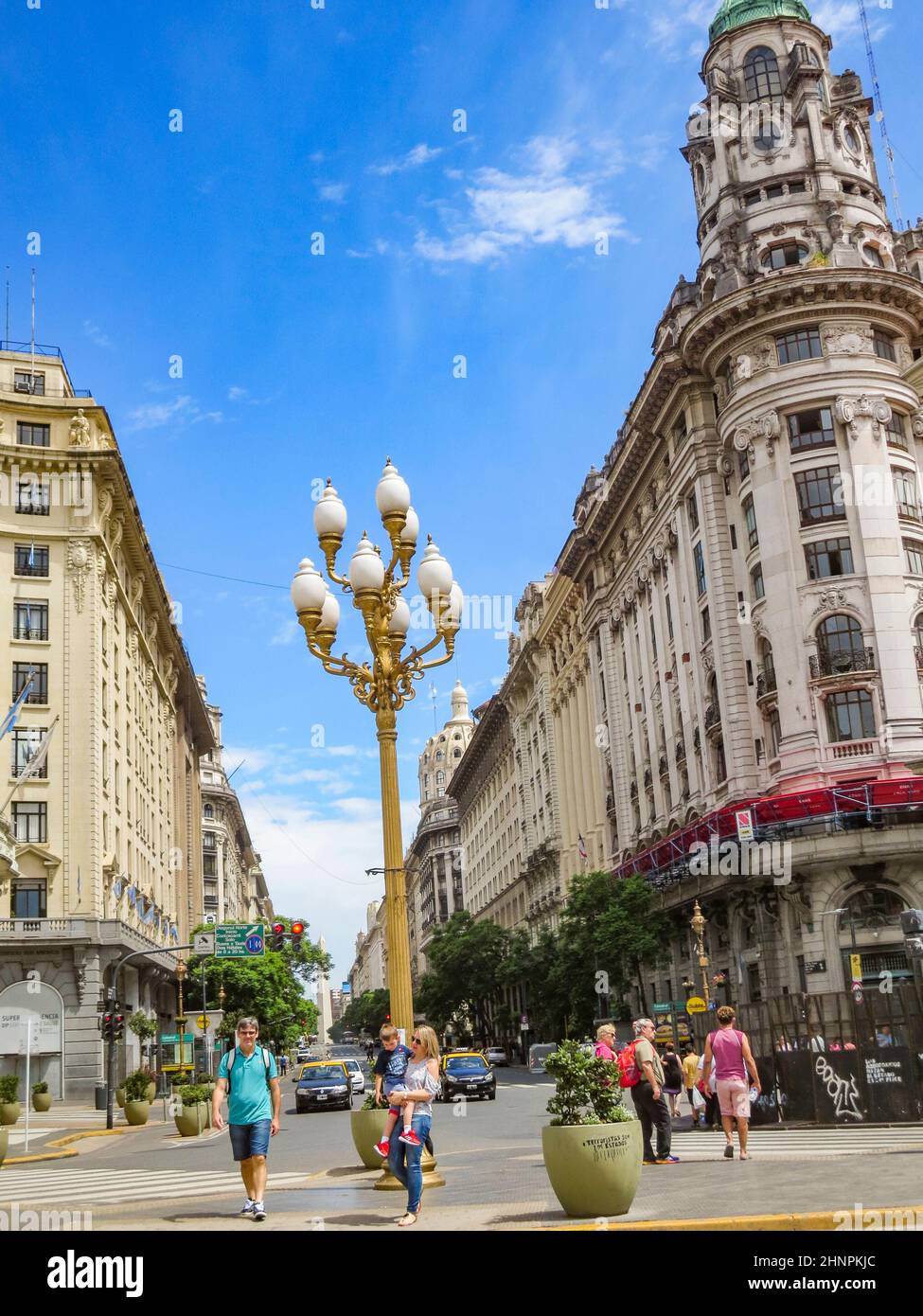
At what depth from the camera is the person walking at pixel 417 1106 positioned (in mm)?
11750

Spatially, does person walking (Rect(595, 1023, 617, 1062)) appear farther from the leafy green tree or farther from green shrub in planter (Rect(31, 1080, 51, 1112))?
the leafy green tree

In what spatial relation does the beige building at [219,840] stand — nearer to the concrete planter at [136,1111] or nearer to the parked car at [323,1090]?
the parked car at [323,1090]

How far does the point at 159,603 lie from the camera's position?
72188 millimetres

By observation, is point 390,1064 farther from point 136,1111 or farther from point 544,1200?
point 136,1111

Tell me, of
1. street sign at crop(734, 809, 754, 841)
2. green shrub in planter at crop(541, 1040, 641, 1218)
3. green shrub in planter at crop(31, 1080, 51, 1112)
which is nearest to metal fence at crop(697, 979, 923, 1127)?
green shrub in planter at crop(541, 1040, 641, 1218)

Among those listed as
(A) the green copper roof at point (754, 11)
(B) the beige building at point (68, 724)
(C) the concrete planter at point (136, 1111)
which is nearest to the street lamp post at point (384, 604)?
(C) the concrete planter at point (136, 1111)

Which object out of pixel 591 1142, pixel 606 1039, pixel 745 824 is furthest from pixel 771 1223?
pixel 745 824

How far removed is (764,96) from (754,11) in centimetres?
427

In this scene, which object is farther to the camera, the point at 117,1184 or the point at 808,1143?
the point at 117,1184

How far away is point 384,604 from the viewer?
17.0 metres

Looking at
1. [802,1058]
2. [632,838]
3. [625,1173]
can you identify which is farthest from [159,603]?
Result: [625,1173]

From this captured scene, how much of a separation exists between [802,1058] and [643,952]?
31.9 m

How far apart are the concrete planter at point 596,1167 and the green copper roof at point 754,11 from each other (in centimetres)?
5505

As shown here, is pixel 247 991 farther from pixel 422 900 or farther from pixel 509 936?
pixel 422 900
